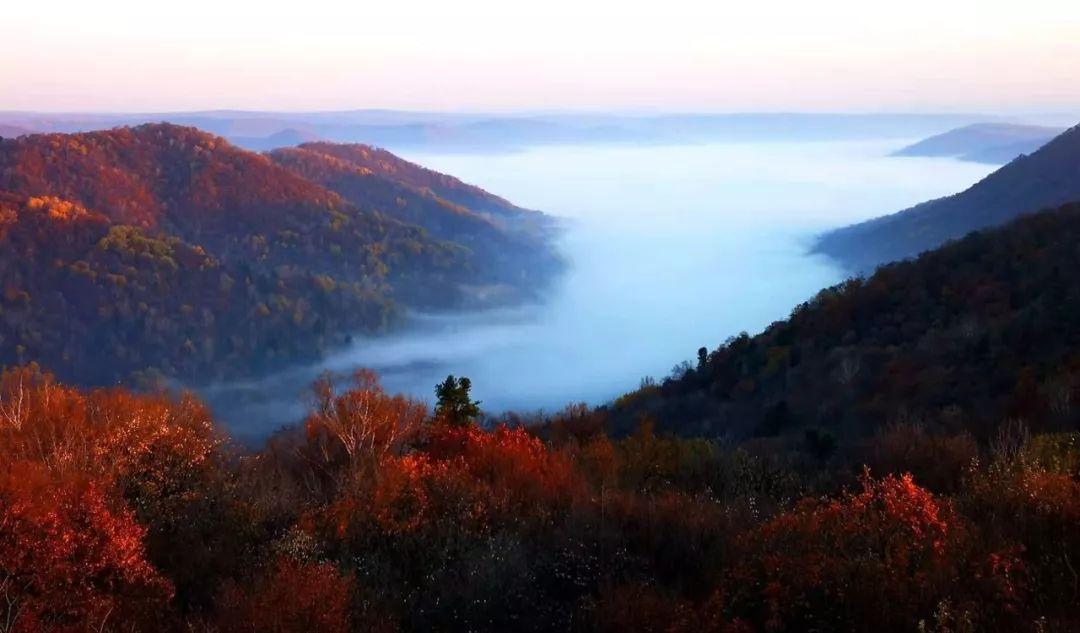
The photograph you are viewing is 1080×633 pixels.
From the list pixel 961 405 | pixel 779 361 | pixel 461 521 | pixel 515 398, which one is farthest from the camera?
pixel 515 398

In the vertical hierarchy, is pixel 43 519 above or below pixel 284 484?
above

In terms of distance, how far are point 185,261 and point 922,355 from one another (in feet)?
384

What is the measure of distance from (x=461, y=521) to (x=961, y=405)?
64.8 feet

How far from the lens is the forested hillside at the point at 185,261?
119m

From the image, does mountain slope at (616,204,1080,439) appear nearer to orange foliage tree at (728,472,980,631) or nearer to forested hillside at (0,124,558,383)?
orange foliage tree at (728,472,980,631)

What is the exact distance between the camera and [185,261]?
12900 cm

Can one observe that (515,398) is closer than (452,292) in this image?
Yes

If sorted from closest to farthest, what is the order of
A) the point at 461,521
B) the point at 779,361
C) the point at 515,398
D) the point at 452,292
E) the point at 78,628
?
the point at 78,628
the point at 461,521
the point at 779,361
the point at 515,398
the point at 452,292

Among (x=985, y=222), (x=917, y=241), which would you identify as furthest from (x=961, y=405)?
(x=917, y=241)

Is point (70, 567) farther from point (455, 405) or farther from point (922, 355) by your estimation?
point (922, 355)

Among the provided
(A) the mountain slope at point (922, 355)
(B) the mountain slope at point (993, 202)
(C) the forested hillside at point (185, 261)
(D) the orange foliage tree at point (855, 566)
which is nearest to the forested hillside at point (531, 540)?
(D) the orange foliage tree at point (855, 566)

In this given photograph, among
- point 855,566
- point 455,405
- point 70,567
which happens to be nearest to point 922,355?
point 455,405

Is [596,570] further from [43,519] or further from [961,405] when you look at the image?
[961,405]

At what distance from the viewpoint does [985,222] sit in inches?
5022
